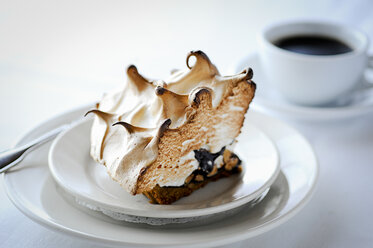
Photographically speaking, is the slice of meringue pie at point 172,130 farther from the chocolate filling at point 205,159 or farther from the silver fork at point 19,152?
the silver fork at point 19,152

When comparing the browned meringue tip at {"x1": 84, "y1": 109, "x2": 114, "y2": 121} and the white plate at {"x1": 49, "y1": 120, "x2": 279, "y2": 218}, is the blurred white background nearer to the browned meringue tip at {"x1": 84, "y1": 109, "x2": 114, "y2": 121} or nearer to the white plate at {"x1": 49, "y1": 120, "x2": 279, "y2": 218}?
the white plate at {"x1": 49, "y1": 120, "x2": 279, "y2": 218}

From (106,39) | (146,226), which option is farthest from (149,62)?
(146,226)

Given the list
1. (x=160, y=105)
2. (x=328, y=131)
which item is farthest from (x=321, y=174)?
(x=160, y=105)

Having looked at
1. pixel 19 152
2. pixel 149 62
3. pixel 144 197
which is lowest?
pixel 149 62

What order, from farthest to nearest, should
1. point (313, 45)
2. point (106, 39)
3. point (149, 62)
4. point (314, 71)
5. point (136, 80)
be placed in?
point (106, 39) < point (149, 62) < point (313, 45) < point (314, 71) < point (136, 80)

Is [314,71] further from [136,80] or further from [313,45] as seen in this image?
[136,80]

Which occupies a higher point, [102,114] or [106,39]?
[102,114]

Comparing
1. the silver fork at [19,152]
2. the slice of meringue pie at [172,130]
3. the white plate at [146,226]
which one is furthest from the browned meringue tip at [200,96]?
the silver fork at [19,152]

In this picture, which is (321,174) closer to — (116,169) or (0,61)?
(116,169)
